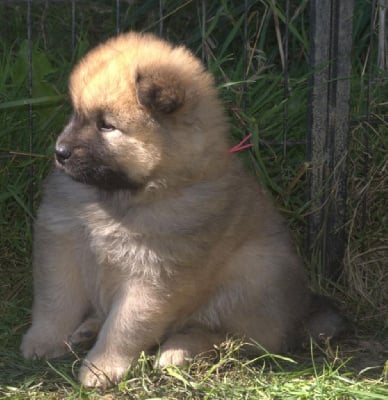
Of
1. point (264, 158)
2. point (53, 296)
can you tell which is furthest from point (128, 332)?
point (264, 158)

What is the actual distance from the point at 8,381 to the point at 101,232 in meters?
0.66

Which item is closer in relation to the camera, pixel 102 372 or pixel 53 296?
pixel 102 372

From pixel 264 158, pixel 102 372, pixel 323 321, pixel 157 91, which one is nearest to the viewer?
pixel 157 91

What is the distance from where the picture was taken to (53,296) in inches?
150

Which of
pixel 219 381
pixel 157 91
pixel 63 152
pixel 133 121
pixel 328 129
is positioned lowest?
pixel 219 381

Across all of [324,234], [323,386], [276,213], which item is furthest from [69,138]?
[324,234]

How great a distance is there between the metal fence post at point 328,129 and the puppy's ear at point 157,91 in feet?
3.88

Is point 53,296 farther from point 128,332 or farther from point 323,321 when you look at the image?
point 323,321

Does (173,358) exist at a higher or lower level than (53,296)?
lower

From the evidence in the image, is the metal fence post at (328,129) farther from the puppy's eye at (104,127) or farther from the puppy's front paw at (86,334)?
the puppy's eye at (104,127)

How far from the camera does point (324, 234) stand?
4.53m

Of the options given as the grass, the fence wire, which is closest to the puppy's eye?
the grass

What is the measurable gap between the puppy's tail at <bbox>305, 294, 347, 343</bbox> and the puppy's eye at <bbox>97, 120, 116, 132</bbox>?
1.24 metres

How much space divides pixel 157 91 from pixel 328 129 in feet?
4.44
